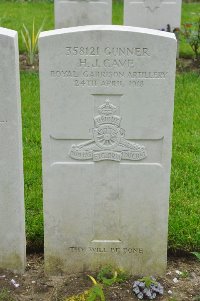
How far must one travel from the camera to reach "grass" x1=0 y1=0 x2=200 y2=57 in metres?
10.9

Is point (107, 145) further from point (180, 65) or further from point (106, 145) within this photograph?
point (180, 65)

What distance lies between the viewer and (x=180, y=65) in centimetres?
900

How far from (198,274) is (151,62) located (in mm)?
1490

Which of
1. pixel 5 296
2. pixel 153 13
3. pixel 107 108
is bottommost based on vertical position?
pixel 5 296

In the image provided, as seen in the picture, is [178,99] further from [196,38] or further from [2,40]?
[2,40]

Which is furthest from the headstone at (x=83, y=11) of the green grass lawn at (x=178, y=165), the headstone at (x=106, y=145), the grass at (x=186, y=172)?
the headstone at (x=106, y=145)

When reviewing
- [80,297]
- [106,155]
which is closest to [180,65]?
[106,155]

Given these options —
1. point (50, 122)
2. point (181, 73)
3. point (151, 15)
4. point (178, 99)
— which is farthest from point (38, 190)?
point (151, 15)

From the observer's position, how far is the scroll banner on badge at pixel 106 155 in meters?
3.57

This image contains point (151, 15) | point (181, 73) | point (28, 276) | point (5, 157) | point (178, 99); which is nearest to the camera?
point (5, 157)

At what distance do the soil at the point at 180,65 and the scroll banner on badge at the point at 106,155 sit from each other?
5290 mm

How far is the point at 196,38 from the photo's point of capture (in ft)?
29.0

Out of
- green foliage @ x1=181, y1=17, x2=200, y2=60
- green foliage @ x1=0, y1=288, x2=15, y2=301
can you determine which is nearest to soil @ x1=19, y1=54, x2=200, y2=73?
green foliage @ x1=181, y1=17, x2=200, y2=60

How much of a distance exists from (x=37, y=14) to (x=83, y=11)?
3125 mm
